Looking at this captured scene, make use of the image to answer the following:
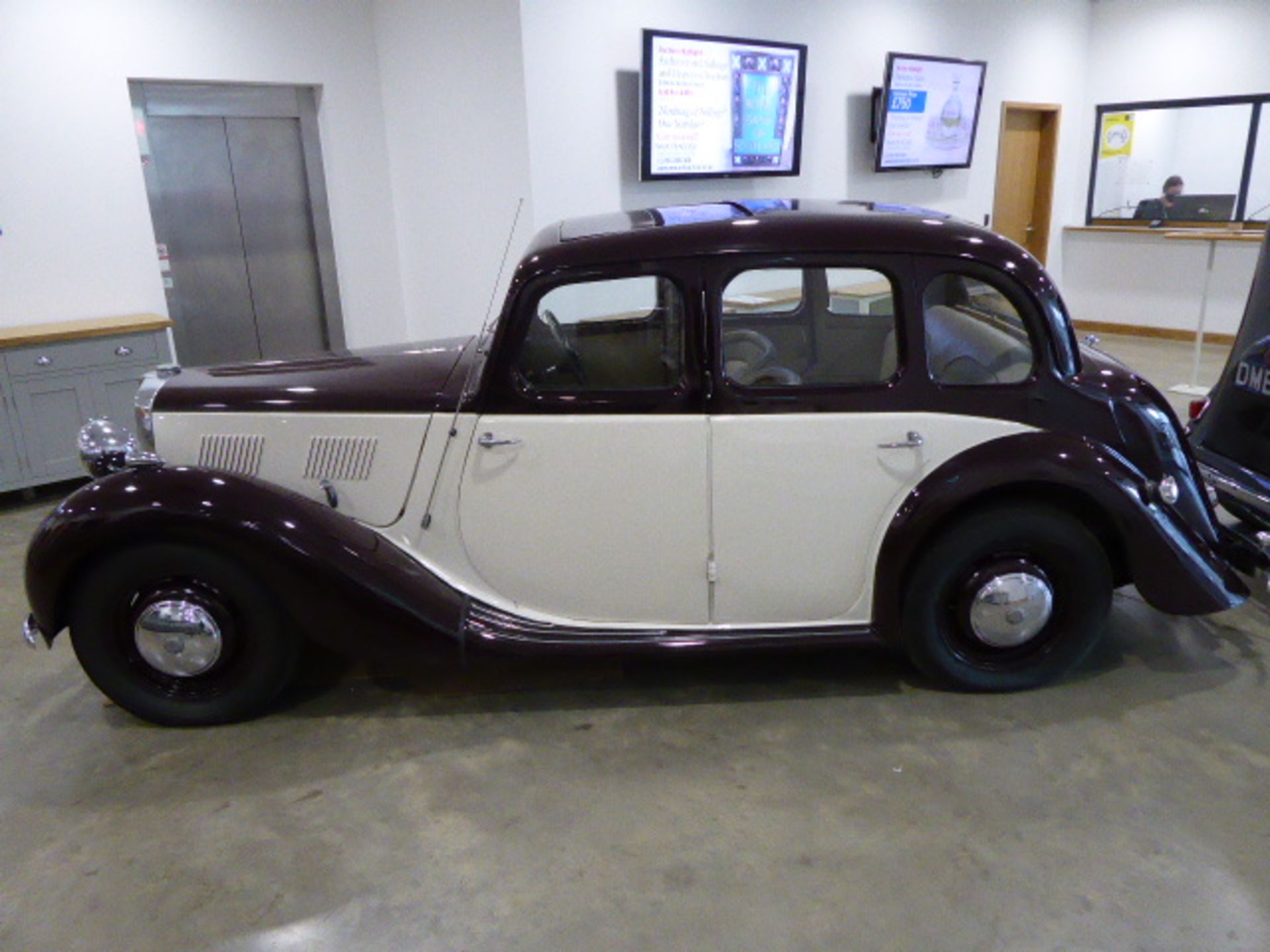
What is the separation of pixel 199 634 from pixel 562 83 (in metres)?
4.31

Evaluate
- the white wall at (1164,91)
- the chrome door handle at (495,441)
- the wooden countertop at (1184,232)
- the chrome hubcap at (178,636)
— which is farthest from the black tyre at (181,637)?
the white wall at (1164,91)

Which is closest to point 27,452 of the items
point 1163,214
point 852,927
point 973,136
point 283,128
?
point 283,128

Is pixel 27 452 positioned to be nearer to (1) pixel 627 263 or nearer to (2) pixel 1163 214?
(1) pixel 627 263

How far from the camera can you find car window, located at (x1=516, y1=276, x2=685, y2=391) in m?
2.91

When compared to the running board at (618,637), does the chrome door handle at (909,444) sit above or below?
above

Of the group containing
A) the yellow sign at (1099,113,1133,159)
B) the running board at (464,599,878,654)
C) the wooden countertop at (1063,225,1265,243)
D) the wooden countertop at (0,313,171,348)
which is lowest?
the running board at (464,599,878,654)

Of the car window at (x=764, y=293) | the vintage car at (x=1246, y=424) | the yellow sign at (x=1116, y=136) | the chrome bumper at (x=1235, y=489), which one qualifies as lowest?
the chrome bumper at (x=1235, y=489)

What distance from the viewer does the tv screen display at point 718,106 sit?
6.25 meters

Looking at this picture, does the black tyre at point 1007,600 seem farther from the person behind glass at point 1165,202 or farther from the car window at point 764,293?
the person behind glass at point 1165,202

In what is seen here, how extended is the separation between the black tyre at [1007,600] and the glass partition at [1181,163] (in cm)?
757

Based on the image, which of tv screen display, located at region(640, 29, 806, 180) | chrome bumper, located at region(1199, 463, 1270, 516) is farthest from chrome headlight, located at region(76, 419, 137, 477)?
tv screen display, located at region(640, 29, 806, 180)

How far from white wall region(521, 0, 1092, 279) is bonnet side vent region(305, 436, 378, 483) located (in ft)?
11.0

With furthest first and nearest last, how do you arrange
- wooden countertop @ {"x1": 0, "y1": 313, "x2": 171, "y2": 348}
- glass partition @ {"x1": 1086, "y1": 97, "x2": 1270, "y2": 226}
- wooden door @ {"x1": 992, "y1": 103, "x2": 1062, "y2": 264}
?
1. wooden door @ {"x1": 992, "y1": 103, "x2": 1062, "y2": 264}
2. glass partition @ {"x1": 1086, "y1": 97, "x2": 1270, "y2": 226}
3. wooden countertop @ {"x1": 0, "y1": 313, "x2": 171, "y2": 348}

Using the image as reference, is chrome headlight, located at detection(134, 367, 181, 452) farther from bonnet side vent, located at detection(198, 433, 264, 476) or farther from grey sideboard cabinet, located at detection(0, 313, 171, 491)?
grey sideboard cabinet, located at detection(0, 313, 171, 491)
